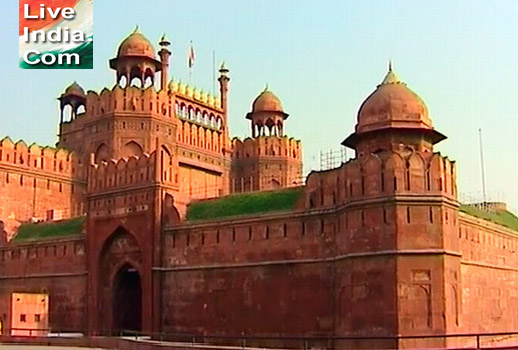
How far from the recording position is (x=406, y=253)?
1925cm

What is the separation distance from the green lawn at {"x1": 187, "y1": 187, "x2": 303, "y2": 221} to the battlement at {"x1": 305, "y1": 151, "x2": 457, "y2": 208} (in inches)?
101

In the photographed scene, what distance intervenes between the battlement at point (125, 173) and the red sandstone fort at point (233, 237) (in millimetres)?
56

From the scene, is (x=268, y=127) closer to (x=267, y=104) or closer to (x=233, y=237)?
(x=267, y=104)

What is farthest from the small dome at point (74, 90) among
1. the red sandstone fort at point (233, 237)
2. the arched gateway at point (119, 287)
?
the arched gateway at point (119, 287)

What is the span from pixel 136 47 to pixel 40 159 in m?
6.56

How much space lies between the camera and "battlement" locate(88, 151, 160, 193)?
26219mm

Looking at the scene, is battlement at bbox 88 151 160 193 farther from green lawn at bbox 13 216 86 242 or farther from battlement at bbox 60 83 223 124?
battlement at bbox 60 83 223 124

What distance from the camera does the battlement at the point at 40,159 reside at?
109 ft

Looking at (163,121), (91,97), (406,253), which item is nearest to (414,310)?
(406,253)

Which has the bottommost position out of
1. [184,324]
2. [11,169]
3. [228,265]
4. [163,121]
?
[184,324]

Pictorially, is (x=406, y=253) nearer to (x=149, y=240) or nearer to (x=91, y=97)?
(x=149, y=240)

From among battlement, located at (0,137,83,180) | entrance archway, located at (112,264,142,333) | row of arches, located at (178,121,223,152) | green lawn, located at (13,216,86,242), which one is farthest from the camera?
row of arches, located at (178,121,223,152)

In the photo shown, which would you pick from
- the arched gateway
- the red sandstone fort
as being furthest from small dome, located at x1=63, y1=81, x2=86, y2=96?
the arched gateway

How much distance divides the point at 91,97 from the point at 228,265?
1416 centimetres
